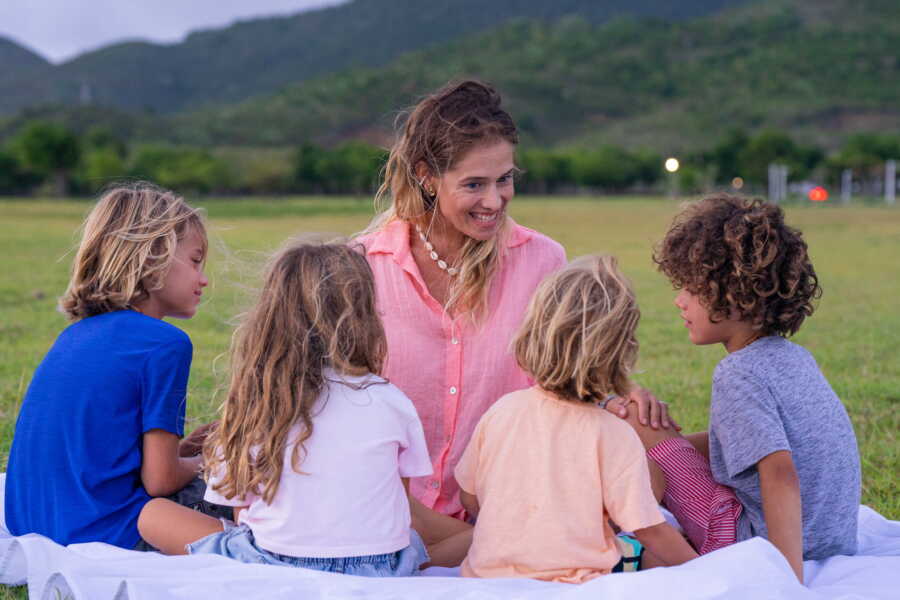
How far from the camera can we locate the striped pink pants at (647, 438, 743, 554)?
10.2 feet

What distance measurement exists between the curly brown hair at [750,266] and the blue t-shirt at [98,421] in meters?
1.68

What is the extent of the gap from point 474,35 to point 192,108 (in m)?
55.2

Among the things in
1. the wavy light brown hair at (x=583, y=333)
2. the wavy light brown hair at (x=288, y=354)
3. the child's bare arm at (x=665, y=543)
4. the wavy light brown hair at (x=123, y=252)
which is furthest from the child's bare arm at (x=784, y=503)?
the wavy light brown hair at (x=123, y=252)

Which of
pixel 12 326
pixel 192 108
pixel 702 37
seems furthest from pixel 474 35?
pixel 12 326

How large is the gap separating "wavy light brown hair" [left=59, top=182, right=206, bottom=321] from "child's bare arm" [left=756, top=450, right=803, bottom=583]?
2.01 meters

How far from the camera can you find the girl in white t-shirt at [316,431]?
2705 millimetres

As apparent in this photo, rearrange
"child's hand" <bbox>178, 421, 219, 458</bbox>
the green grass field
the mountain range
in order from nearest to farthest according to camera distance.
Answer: "child's hand" <bbox>178, 421, 219, 458</bbox>, the green grass field, the mountain range

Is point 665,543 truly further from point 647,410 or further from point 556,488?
point 647,410

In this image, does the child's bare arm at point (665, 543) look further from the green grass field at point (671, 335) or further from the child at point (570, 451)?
the green grass field at point (671, 335)

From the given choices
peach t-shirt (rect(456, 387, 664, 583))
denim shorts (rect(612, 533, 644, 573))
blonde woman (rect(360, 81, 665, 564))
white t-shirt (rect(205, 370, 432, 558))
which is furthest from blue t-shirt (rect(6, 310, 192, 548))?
denim shorts (rect(612, 533, 644, 573))

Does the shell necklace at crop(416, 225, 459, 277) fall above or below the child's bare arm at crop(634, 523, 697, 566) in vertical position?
above

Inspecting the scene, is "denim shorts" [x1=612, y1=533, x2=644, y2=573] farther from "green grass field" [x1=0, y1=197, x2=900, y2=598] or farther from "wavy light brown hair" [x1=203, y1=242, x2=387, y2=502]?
"green grass field" [x1=0, y1=197, x2=900, y2=598]

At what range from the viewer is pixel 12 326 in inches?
357

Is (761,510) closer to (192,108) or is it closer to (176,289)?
(176,289)
